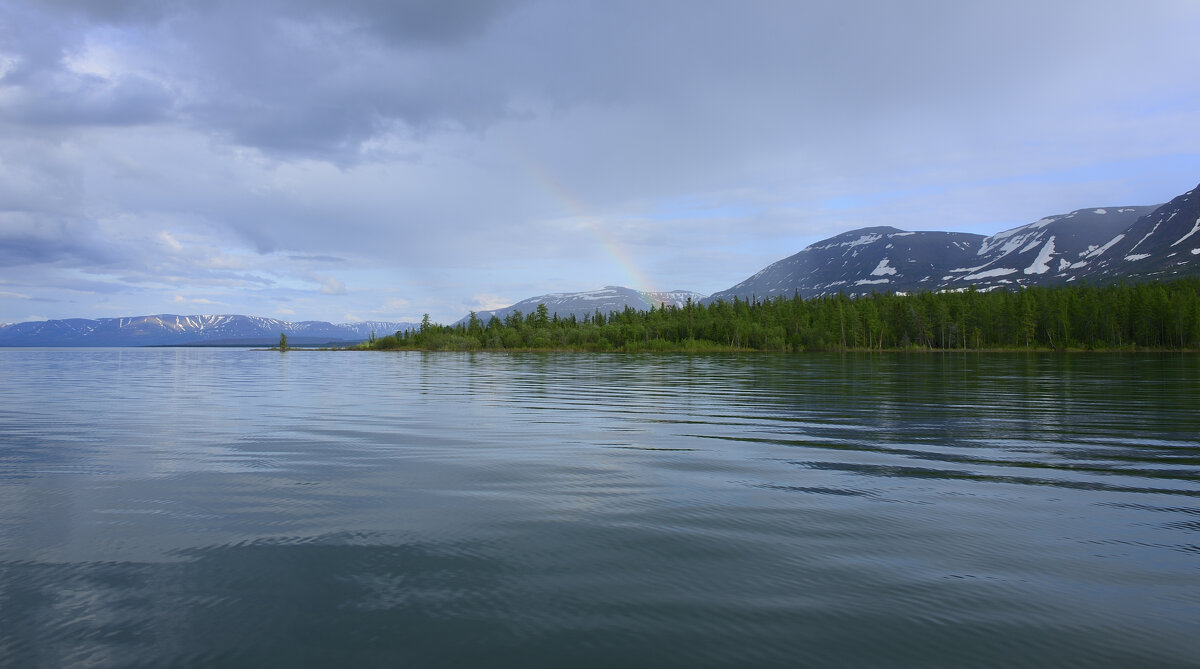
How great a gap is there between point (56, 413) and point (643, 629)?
38.0 meters

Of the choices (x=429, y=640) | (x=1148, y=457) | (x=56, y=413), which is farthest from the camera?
(x=56, y=413)

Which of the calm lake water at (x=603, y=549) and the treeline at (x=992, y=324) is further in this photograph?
the treeline at (x=992, y=324)

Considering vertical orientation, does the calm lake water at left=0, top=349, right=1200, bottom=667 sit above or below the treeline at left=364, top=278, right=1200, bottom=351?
below

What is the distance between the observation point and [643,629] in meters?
7.30

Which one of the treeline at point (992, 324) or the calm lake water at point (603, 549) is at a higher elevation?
the treeline at point (992, 324)

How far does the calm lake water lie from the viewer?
23.1 feet

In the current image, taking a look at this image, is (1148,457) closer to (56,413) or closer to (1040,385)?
(1040,385)

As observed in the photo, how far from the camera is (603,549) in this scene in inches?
404

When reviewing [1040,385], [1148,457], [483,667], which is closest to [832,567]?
[483,667]

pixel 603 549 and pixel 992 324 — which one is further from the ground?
pixel 992 324

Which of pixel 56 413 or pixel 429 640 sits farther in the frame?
pixel 56 413

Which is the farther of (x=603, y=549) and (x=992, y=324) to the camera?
(x=992, y=324)

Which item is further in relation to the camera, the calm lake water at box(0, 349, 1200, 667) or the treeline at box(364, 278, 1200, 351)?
the treeline at box(364, 278, 1200, 351)

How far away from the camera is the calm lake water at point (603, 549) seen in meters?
7.03
